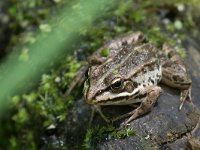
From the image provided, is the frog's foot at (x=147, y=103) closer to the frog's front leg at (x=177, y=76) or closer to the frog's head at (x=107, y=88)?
the frog's head at (x=107, y=88)

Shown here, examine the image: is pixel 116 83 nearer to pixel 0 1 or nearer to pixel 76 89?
pixel 76 89

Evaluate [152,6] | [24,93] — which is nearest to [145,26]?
[152,6]

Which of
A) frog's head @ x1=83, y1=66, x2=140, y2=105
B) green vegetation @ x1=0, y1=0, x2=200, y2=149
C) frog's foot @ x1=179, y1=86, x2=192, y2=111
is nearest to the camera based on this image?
frog's head @ x1=83, y1=66, x2=140, y2=105

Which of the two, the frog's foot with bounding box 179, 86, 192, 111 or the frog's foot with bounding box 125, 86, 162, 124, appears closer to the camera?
the frog's foot with bounding box 125, 86, 162, 124

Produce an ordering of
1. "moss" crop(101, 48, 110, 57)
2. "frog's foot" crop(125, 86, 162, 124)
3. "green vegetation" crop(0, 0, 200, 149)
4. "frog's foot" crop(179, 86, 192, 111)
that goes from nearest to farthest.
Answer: "frog's foot" crop(125, 86, 162, 124) < "frog's foot" crop(179, 86, 192, 111) < "moss" crop(101, 48, 110, 57) < "green vegetation" crop(0, 0, 200, 149)

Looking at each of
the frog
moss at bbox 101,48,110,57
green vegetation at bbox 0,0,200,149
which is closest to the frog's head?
the frog

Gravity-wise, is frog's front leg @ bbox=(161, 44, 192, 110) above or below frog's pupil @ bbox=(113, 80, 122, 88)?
below

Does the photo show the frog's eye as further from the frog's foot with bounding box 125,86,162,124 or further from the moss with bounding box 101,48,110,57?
the moss with bounding box 101,48,110,57

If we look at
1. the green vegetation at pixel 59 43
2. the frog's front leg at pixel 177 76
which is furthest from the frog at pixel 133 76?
the green vegetation at pixel 59 43
